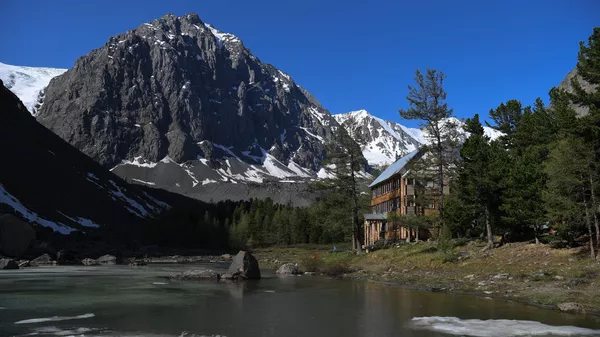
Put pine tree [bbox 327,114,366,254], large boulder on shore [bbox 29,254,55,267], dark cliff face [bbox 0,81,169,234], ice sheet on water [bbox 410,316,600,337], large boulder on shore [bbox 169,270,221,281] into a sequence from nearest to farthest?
ice sheet on water [bbox 410,316,600,337] < large boulder on shore [bbox 169,270,221,281] < pine tree [bbox 327,114,366,254] < large boulder on shore [bbox 29,254,55,267] < dark cliff face [bbox 0,81,169,234]

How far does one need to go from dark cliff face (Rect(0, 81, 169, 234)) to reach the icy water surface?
112753 mm

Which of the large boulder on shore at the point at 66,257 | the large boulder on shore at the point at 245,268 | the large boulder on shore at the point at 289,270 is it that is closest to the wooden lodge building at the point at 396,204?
the large boulder on shore at the point at 289,270

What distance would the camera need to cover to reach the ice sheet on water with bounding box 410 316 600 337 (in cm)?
1520

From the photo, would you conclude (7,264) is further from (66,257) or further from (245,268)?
(245,268)

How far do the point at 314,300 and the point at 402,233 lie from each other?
4135cm

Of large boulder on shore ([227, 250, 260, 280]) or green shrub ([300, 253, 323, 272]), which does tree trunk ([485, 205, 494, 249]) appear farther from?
large boulder on shore ([227, 250, 260, 280])

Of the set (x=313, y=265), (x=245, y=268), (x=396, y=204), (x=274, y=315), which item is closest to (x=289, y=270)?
(x=313, y=265)

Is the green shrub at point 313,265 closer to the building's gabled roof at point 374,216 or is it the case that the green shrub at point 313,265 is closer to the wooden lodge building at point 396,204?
the wooden lodge building at point 396,204

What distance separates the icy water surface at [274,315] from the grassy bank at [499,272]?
7.16 feet

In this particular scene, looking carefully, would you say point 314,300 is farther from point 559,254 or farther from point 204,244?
point 204,244

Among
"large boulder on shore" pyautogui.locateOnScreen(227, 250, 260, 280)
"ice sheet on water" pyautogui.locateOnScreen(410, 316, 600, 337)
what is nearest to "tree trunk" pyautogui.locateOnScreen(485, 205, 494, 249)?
"large boulder on shore" pyautogui.locateOnScreen(227, 250, 260, 280)

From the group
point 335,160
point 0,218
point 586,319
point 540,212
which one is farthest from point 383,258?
point 0,218

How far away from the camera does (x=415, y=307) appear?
21359 mm

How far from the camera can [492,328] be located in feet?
53.0
